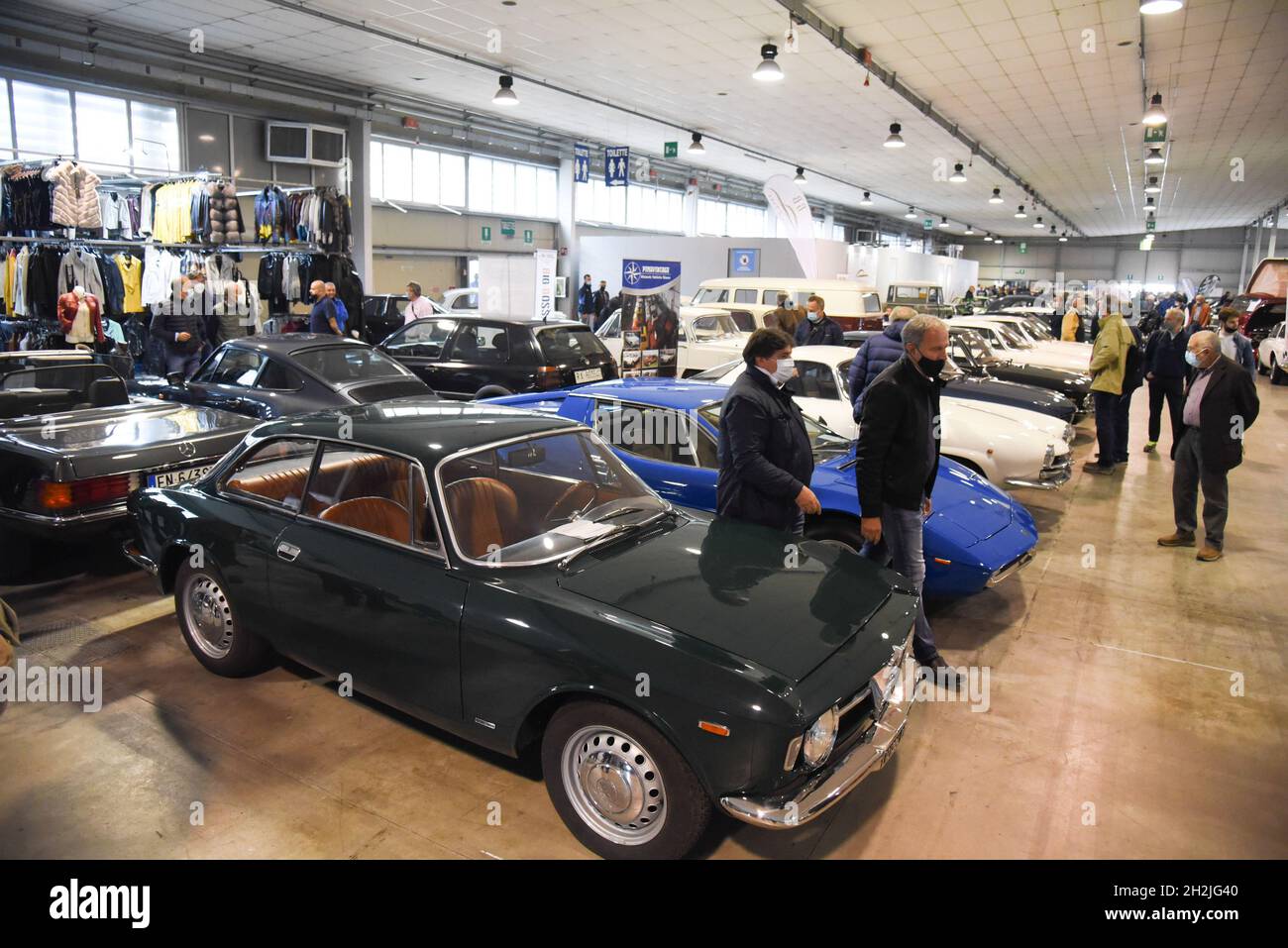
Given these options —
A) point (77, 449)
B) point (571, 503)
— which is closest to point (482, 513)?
point (571, 503)

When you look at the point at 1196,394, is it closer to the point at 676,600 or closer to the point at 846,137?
the point at 676,600

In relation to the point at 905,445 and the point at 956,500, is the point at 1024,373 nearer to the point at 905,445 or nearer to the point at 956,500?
the point at 956,500

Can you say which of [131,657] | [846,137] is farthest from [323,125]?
[131,657]

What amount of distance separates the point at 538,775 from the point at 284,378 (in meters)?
5.15

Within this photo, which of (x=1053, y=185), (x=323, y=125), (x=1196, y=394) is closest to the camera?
(x=1196, y=394)

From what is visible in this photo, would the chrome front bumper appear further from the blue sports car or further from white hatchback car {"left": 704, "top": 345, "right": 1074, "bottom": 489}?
white hatchback car {"left": 704, "top": 345, "right": 1074, "bottom": 489}

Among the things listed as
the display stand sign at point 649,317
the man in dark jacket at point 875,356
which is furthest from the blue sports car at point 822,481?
the display stand sign at point 649,317

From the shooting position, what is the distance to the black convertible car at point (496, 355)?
31.0 feet

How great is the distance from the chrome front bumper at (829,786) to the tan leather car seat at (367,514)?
6.17 feet

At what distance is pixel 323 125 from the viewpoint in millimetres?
16312

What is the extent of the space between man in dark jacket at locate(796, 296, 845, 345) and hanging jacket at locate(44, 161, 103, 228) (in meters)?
8.91

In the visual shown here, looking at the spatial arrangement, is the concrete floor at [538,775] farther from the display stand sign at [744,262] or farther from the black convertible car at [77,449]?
the display stand sign at [744,262]
